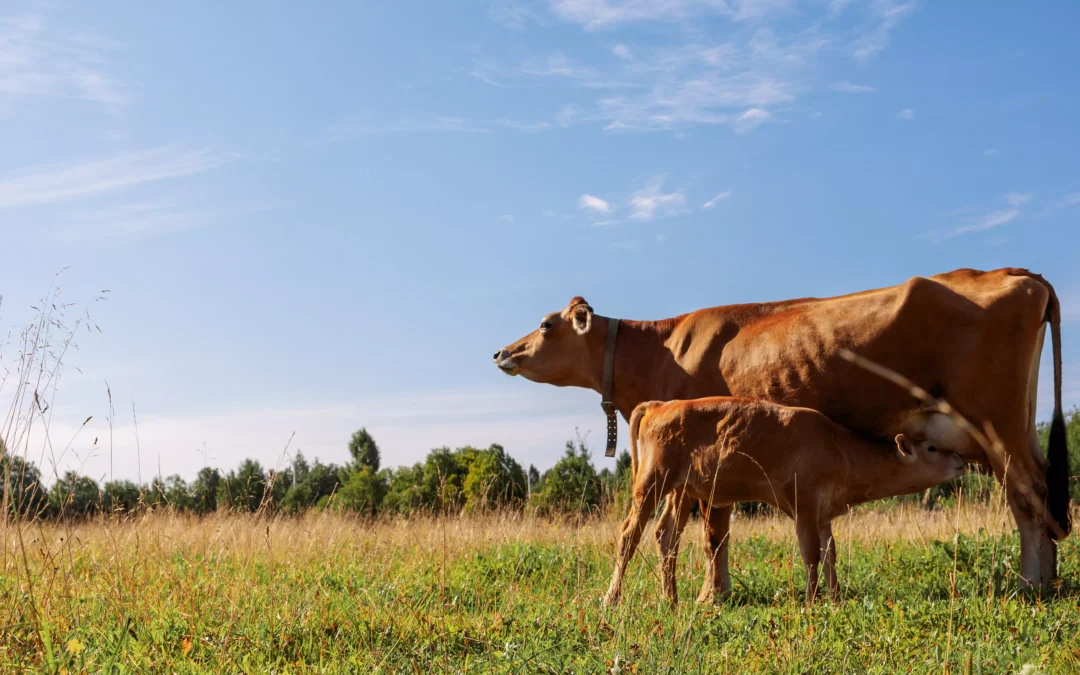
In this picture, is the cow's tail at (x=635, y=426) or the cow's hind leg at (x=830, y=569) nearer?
the cow's hind leg at (x=830, y=569)

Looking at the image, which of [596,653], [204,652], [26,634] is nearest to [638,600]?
[596,653]

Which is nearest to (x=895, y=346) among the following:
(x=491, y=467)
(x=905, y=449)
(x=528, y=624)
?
(x=905, y=449)

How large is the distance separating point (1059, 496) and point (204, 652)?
21.5 ft

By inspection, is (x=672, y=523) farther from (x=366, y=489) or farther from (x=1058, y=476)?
(x=366, y=489)

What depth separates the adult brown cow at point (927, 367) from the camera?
24.7 ft

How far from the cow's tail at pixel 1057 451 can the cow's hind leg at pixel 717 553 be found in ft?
8.63

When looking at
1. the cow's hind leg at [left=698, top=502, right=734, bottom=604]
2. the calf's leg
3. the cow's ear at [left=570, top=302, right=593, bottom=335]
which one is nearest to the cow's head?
the cow's ear at [left=570, top=302, right=593, bottom=335]

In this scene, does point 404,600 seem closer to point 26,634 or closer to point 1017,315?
point 26,634

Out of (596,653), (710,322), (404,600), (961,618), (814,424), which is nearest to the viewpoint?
(596,653)

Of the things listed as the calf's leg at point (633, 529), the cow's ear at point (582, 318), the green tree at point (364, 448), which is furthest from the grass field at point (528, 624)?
the green tree at point (364, 448)

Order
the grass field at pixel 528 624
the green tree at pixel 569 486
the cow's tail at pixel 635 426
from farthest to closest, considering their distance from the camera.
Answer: the green tree at pixel 569 486 < the cow's tail at pixel 635 426 < the grass field at pixel 528 624

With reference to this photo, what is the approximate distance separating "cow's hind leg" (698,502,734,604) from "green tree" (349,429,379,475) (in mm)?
43724

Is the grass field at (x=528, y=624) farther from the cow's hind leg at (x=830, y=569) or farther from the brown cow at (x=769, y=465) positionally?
the brown cow at (x=769, y=465)

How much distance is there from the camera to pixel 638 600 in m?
6.62
